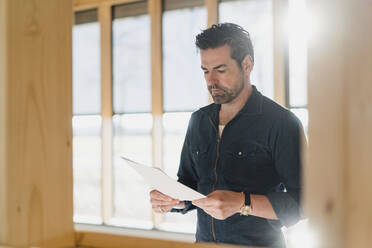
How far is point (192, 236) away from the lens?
4.14m

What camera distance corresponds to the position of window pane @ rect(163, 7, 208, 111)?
442 centimetres

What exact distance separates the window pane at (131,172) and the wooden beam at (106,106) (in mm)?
74

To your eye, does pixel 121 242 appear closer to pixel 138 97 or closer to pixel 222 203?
pixel 222 203

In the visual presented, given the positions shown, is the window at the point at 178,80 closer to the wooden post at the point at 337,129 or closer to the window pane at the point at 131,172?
the window pane at the point at 131,172

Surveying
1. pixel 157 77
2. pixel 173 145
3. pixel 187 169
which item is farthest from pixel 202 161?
pixel 157 77

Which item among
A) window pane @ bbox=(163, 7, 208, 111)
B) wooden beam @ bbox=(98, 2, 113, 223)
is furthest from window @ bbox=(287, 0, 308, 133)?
wooden beam @ bbox=(98, 2, 113, 223)

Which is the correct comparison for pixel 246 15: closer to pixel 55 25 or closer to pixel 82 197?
pixel 82 197

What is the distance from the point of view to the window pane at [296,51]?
12.8 ft

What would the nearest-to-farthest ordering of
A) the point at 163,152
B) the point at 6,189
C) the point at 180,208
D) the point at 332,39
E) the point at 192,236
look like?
1. the point at 332,39
2. the point at 6,189
3. the point at 180,208
4. the point at 192,236
5. the point at 163,152

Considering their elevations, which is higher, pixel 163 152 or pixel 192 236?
pixel 163 152

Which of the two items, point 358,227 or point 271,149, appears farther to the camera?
point 271,149

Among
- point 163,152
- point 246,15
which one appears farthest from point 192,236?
point 246,15

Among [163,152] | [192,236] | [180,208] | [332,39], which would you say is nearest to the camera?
[332,39]

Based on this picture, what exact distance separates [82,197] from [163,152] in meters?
1.37
